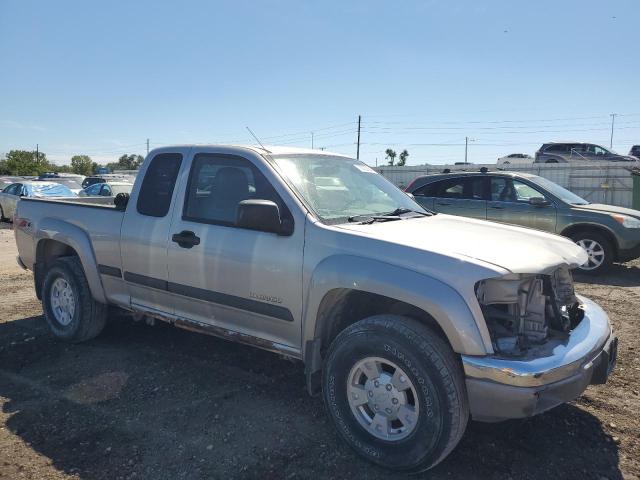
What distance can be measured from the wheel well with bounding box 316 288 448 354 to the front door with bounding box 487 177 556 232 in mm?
6242

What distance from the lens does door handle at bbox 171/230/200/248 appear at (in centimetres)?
384

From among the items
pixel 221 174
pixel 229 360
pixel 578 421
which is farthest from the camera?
pixel 229 360

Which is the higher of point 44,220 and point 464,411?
point 44,220

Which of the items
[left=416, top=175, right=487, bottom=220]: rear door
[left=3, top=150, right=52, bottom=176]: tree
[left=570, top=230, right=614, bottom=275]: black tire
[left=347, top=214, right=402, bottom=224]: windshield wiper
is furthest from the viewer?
[left=3, top=150, right=52, bottom=176]: tree

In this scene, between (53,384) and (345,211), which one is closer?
(345,211)

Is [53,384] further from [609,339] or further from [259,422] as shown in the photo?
[609,339]

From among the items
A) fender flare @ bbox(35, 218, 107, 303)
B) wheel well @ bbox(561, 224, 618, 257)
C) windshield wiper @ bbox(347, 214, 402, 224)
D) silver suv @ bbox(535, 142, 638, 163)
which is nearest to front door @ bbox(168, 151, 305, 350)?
windshield wiper @ bbox(347, 214, 402, 224)

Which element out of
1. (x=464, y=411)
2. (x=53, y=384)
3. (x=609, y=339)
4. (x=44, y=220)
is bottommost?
(x=53, y=384)

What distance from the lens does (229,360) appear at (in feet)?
15.1

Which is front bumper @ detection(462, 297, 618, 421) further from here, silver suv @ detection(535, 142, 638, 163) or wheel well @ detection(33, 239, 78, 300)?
silver suv @ detection(535, 142, 638, 163)

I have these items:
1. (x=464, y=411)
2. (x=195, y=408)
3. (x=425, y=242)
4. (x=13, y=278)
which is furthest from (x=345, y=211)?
(x=13, y=278)

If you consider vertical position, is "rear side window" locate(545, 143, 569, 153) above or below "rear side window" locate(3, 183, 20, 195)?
above

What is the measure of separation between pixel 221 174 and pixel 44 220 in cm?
239

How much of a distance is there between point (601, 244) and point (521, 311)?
641cm
